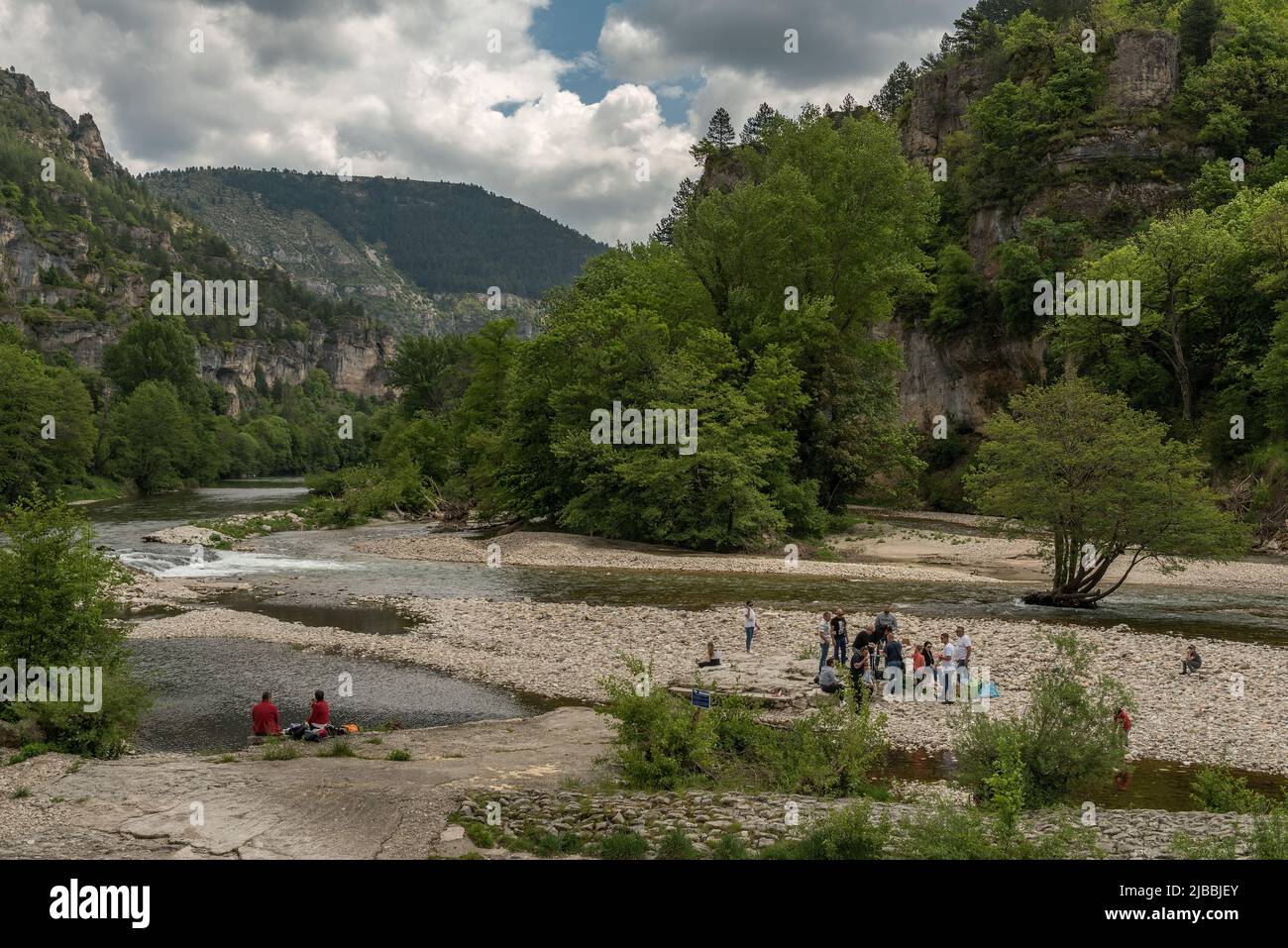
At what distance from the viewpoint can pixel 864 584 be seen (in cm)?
3659

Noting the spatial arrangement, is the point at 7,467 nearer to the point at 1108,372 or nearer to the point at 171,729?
the point at 171,729

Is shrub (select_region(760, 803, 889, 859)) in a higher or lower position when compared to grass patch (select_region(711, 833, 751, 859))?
higher

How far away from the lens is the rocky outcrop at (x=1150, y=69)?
6831 centimetres

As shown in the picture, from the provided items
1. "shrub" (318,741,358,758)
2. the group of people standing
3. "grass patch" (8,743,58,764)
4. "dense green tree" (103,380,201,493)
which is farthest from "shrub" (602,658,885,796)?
"dense green tree" (103,380,201,493)

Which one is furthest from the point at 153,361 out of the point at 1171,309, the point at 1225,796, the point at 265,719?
the point at 1225,796

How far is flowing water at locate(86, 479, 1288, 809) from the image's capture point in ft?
60.9

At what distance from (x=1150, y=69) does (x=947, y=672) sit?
67.7m

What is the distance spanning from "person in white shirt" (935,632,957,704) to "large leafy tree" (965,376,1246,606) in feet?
34.4

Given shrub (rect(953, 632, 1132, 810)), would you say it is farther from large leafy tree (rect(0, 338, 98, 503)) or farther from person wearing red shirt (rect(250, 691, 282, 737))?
large leafy tree (rect(0, 338, 98, 503))

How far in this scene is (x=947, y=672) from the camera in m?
19.6

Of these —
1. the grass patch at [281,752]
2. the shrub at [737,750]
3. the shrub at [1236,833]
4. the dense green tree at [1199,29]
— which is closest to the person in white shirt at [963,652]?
the shrub at [737,750]

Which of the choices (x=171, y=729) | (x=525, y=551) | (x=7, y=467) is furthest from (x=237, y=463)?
(x=171, y=729)

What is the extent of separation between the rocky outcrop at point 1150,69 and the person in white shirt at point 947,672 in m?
64.6
